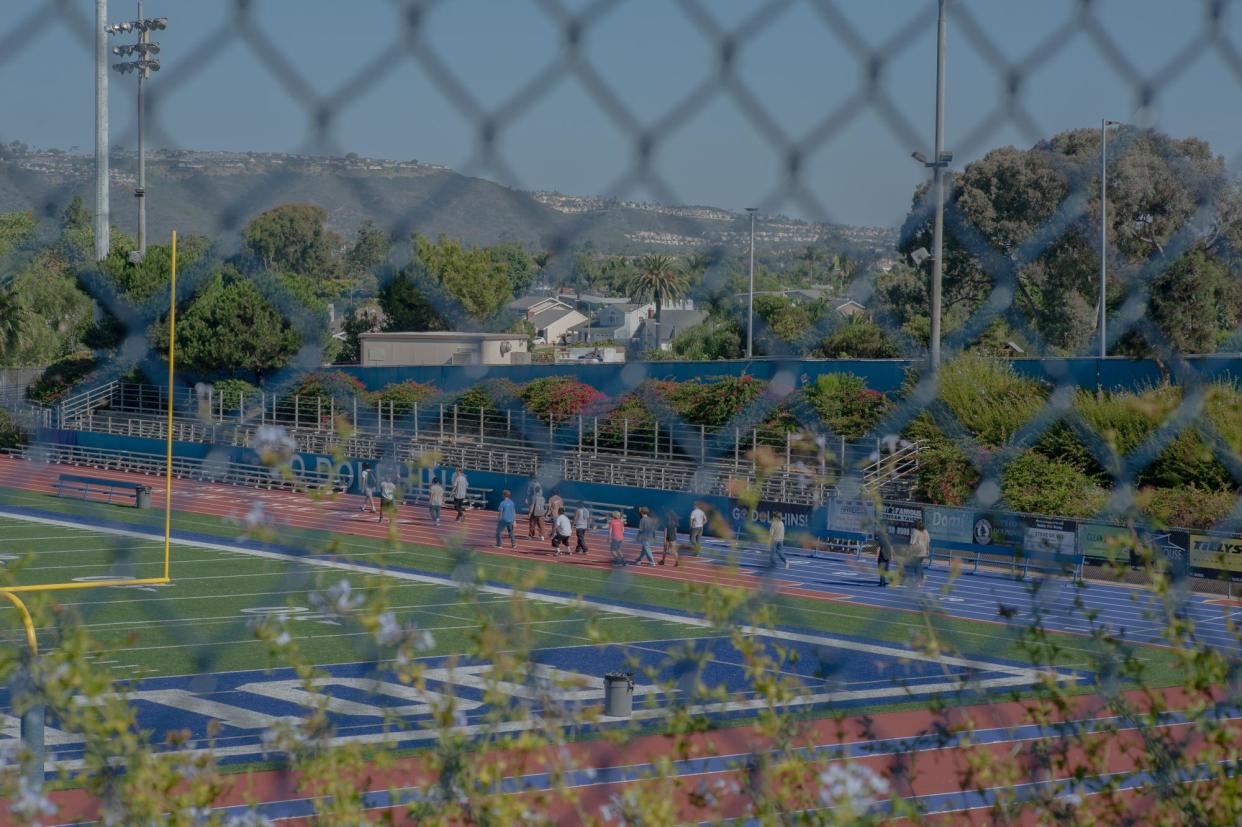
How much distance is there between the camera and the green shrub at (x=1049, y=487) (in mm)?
4653

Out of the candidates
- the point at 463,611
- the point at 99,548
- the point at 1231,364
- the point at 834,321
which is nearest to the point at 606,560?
the point at 463,611

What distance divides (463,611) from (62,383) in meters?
9.88

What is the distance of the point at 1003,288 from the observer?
196 cm

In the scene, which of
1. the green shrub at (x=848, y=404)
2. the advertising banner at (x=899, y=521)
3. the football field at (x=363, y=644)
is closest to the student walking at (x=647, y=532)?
the football field at (x=363, y=644)

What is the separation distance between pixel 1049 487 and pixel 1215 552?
7.27m

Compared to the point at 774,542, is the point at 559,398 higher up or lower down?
higher up

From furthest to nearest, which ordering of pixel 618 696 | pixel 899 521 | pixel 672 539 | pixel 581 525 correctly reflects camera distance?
pixel 581 525 < pixel 899 521 < pixel 618 696 < pixel 672 539

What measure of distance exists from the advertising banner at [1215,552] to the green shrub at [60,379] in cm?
1065

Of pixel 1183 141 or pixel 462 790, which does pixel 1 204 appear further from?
pixel 1183 141

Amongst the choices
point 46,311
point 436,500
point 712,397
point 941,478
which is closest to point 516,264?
point 46,311

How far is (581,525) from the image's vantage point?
14805mm

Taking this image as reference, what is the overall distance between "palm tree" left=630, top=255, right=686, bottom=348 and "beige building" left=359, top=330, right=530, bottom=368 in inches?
6.2

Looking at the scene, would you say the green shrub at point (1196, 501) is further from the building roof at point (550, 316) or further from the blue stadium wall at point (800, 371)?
the building roof at point (550, 316)

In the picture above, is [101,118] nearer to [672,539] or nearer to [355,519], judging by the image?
[355,519]
